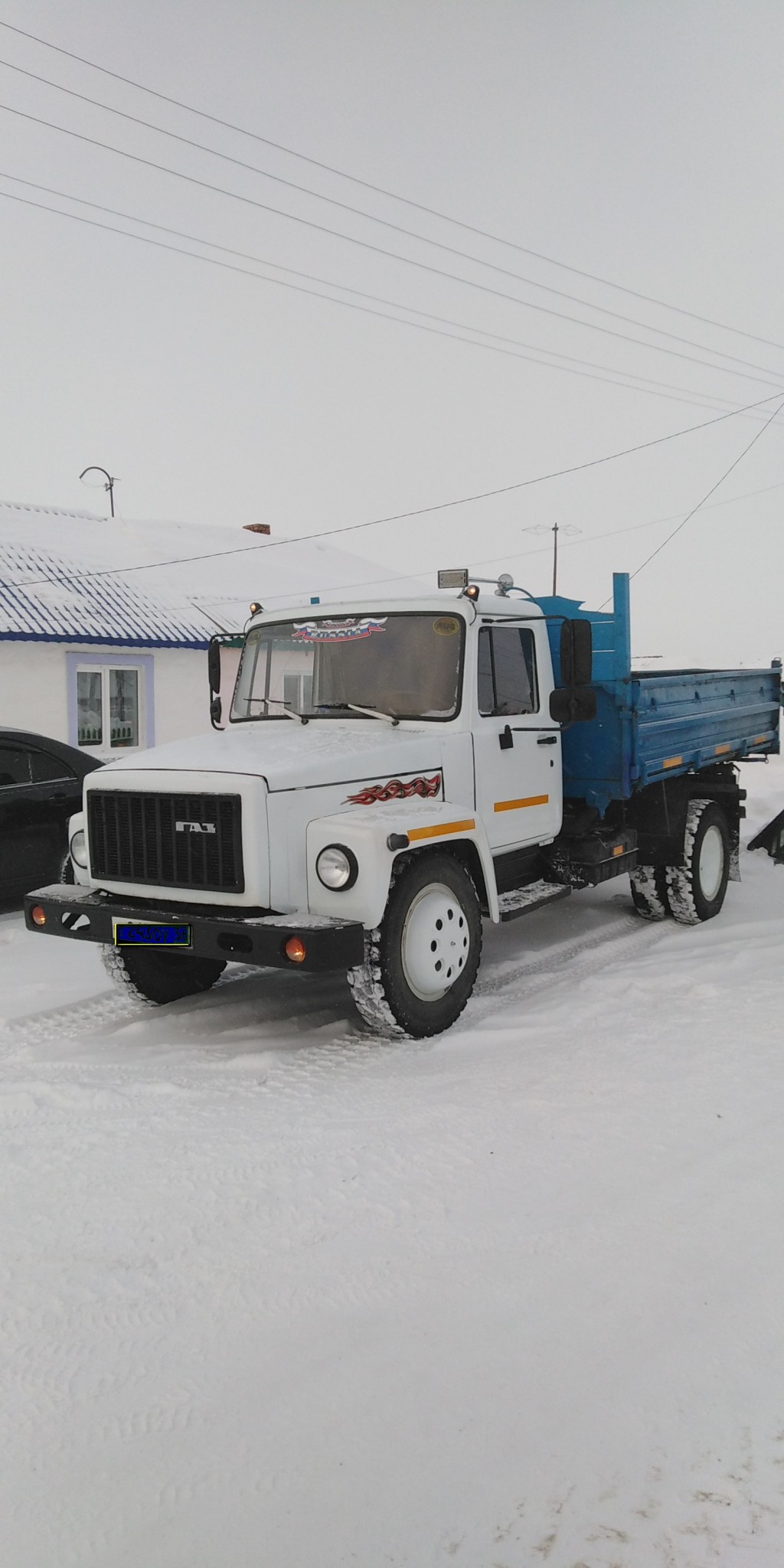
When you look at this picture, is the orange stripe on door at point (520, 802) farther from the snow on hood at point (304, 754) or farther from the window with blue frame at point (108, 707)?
the window with blue frame at point (108, 707)

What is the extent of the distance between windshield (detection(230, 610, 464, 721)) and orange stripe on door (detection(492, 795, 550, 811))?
67 centimetres

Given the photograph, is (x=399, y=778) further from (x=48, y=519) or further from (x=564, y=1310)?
(x=48, y=519)

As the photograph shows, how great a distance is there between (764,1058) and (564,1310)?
87.9 inches

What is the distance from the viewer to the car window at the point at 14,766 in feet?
26.6

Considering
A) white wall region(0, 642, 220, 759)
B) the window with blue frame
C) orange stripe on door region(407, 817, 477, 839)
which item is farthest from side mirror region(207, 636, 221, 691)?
the window with blue frame

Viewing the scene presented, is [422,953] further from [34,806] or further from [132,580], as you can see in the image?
[132,580]

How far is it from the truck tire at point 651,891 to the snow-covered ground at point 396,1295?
2.44 metres

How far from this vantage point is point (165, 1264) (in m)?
3.18

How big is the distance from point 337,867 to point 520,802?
5.85 ft

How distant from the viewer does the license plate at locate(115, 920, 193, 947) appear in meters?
4.83

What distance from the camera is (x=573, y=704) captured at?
6.23 meters

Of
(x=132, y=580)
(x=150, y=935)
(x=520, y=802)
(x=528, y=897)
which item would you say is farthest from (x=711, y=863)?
(x=132, y=580)

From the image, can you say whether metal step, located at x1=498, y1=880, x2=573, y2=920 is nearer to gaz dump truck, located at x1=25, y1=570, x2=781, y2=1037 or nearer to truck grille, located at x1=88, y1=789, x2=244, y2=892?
gaz dump truck, located at x1=25, y1=570, x2=781, y2=1037

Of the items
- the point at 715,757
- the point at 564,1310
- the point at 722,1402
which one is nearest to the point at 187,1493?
the point at 564,1310
